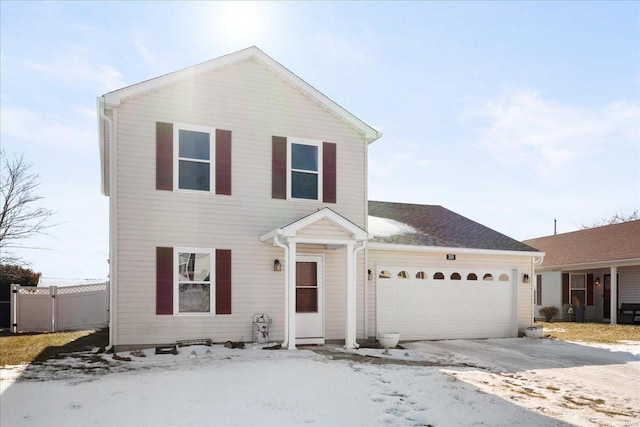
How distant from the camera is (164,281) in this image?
11.2 meters

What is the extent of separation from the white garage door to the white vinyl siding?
1073 millimetres

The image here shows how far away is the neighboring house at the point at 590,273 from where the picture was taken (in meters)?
21.6

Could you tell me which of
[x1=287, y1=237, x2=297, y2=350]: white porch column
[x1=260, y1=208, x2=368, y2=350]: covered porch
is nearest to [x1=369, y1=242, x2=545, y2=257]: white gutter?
[x1=260, y1=208, x2=368, y2=350]: covered porch

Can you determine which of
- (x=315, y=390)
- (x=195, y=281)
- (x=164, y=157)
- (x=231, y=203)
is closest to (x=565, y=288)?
(x=231, y=203)

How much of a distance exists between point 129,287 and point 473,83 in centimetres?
948

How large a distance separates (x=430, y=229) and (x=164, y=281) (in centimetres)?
803

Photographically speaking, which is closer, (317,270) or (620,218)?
(317,270)

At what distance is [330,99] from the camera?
13.0 meters

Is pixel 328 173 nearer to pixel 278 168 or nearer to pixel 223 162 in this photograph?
pixel 278 168

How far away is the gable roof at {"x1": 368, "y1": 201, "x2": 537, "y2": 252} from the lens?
1425 centimetres

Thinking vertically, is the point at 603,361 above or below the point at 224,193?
below

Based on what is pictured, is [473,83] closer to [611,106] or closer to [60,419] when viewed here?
[611,106]

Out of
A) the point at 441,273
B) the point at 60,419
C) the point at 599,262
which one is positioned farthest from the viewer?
the point at 599,262

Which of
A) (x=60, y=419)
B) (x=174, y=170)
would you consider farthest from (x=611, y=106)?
(x=60, y=419)
